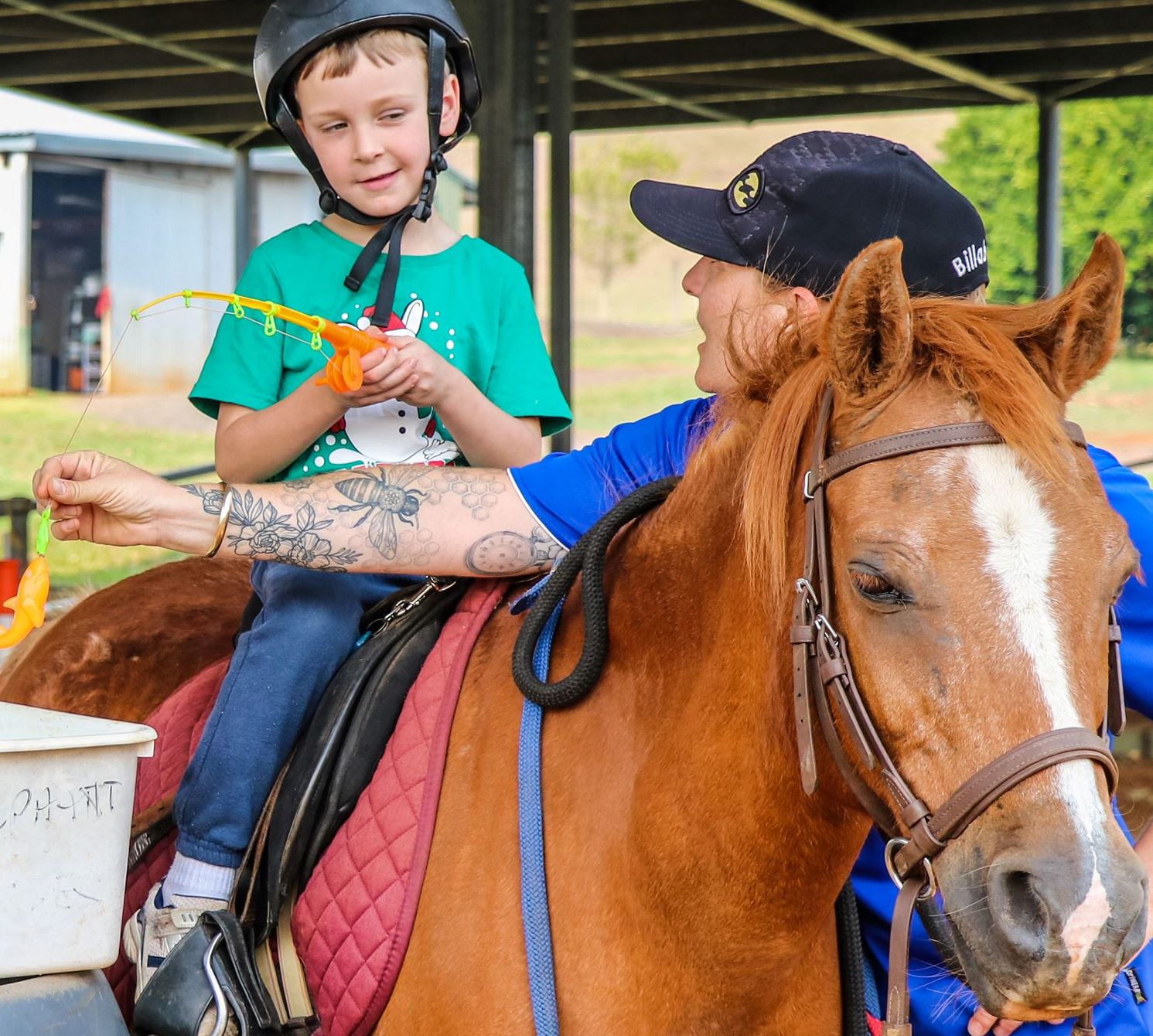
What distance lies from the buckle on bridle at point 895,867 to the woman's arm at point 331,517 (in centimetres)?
79

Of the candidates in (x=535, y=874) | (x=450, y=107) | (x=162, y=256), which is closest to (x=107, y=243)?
(x=162, y=256)

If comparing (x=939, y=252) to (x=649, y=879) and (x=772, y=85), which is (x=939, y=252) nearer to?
(x=649, y=879)

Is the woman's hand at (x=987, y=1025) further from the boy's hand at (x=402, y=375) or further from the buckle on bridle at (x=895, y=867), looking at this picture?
the boy's hand at (x=402, y=375)

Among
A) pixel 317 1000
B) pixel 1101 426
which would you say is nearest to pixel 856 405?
pixel 317 1000

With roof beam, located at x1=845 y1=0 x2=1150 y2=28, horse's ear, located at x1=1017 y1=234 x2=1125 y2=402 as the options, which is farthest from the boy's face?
roof beam, located at x1=845 y1=0 x2=1150 y2=28

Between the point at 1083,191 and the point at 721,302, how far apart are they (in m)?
34.2

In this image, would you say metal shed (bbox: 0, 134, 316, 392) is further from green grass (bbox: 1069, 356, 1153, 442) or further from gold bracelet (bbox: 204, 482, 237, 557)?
gold bracelet (bbox: 204, 482, 237, 557)

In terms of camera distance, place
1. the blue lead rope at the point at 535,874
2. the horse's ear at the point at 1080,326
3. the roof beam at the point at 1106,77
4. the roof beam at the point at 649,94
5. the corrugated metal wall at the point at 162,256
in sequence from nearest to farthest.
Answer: the horse's ear at the point at 1080,326
the blue lead rope at the point at 535,874
the roof beam at the point at 1106,77
the roof beam at the point at 649,94
the corrugated metal wall at the point at 162,256

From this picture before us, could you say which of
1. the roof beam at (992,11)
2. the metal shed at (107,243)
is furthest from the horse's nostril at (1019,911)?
the metal shed at (107,243)

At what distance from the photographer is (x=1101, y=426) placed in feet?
81.3

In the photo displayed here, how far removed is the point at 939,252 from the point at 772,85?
28.3 feet

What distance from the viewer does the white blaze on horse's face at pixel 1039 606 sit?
1.22 meters

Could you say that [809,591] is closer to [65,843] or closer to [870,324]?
[870,324]

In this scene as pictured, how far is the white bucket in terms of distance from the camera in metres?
1.55
